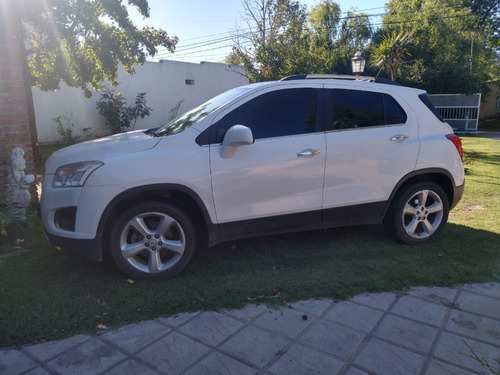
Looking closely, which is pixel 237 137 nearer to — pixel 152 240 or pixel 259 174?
pixel 259 174

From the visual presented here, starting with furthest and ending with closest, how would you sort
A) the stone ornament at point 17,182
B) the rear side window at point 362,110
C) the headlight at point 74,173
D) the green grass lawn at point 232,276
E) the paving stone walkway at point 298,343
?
the stone ornament at point 17,182
the rear side window at point 362,110
the headlight at point 74,173
the green grass lawn at point 232,276
the paving stone walkway at point 298,343

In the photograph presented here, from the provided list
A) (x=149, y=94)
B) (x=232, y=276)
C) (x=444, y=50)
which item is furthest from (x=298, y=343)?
(x=444, y=50)

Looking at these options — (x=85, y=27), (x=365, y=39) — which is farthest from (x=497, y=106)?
(x=85, y=27)

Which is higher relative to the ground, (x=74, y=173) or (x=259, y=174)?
(x=74, y=173)

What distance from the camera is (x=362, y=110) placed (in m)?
4.57

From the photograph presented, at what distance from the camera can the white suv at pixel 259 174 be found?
12.4 feet

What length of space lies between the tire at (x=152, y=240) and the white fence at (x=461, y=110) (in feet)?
80.3

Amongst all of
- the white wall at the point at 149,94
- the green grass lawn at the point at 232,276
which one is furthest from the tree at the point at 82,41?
the green grass lawn at the point at 232,276

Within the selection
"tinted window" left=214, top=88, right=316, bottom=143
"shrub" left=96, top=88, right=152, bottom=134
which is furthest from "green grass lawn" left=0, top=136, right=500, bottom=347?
"shrub" left=96, top=88, right=152, bottom=134

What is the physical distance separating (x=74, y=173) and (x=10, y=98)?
8.77ft

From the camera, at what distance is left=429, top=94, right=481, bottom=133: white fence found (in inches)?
978

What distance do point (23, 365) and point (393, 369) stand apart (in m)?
2.45

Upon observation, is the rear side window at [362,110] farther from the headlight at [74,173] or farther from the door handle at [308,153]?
the headlight at [74,173]

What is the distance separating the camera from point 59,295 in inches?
143
